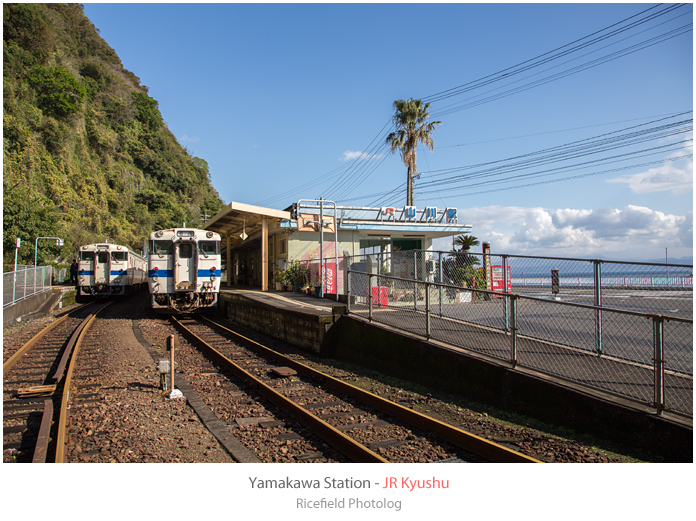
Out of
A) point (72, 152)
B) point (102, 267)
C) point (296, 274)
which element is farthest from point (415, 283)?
point (72, 152)

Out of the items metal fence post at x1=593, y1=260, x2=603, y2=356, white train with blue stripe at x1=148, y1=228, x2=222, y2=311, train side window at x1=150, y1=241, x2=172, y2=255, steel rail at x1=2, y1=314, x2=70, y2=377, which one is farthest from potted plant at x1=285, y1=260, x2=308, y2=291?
metal fence post at x1=593, y1=260, x2=603, y2=356

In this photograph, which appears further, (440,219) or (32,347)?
(440,219)

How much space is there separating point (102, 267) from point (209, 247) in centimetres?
1138

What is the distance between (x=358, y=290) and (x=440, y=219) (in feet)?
43.0

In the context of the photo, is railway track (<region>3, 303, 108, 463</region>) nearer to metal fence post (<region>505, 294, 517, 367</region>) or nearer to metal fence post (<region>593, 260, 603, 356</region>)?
metal fence post (<region>505, 294, 517, 367</region>)

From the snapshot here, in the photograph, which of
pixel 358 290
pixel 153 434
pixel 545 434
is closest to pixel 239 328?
pixel 358 290

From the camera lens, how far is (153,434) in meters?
5.46

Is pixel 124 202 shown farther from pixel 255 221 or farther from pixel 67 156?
pixel 255 221

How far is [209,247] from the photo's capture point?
56.1 ft

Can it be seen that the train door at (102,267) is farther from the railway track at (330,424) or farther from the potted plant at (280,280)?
the railway track at (330,424)

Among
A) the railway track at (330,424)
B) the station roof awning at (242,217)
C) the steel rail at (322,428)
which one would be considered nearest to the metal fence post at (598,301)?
the railway track at (330,424)

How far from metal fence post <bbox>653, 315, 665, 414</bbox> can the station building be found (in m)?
13.9

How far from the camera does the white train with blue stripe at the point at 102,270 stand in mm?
24688

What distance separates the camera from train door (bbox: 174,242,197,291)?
655 inches
